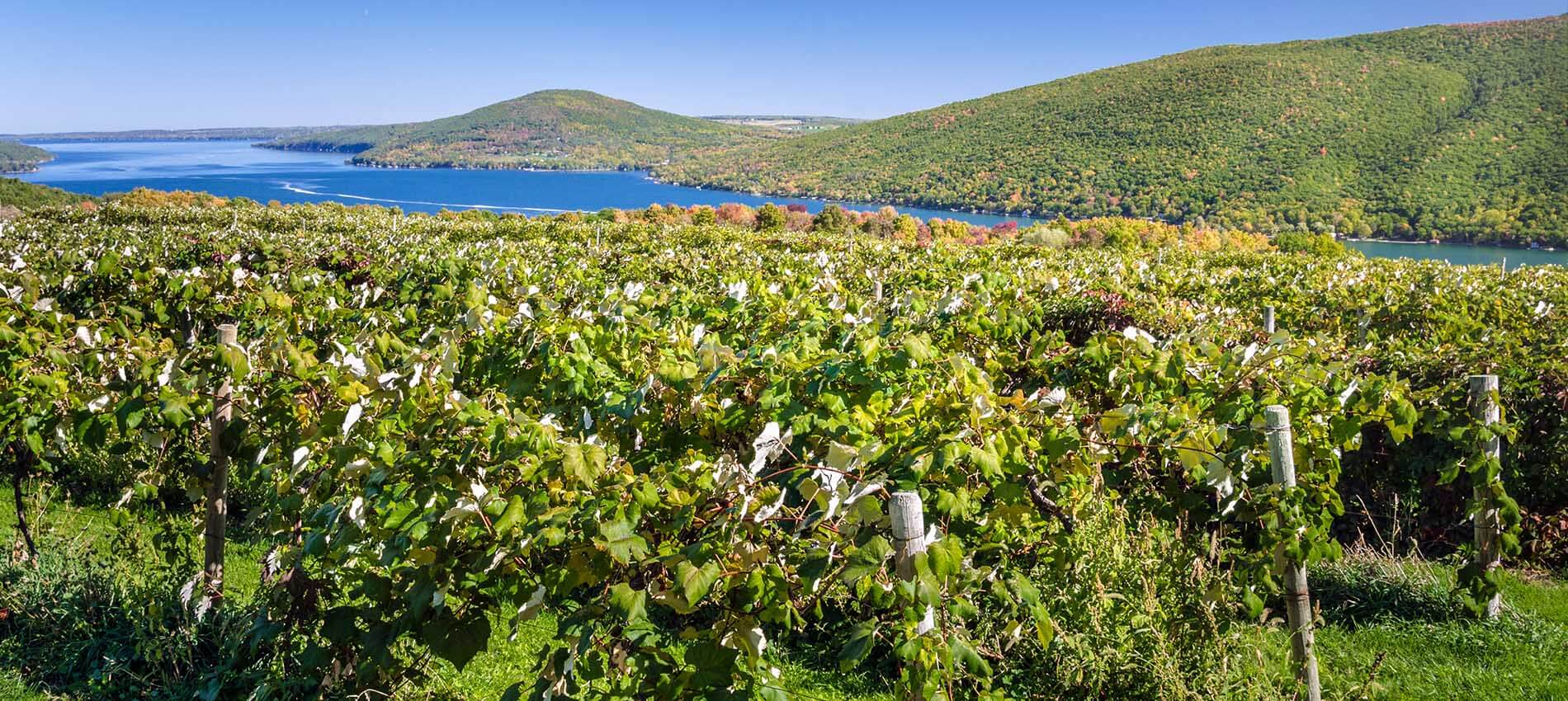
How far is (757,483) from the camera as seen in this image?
1706 mm

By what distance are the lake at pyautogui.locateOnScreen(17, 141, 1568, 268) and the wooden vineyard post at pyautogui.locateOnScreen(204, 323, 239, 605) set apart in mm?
52390

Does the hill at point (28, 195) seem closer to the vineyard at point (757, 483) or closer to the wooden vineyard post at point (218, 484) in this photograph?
the wooden vineyard post at point (218, 484)

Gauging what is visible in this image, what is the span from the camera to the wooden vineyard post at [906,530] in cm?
145

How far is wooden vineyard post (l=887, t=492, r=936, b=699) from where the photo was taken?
4.75 ft

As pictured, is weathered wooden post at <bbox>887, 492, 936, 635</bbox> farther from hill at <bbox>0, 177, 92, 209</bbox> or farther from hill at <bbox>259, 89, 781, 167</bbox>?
hill at <bbox>259, 89, 781, 167</bbox>

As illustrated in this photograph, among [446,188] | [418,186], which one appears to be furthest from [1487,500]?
[418,186]

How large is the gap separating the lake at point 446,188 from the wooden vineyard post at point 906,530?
51.9 meters

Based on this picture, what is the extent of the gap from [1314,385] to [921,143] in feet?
355

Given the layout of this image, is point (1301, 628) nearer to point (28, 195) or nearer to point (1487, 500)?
point (1487, 500)

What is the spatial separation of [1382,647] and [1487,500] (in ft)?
2.46

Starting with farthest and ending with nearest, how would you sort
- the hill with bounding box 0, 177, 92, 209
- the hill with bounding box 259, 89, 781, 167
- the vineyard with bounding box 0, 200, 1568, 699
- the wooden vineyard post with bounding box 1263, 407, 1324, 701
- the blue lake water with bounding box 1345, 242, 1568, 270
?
the hill with bounding box 259, 89, 781, 167, the blue lake water with bounding box 1345, 242, 1568, 270, the hill with bounding box 0, 177, 92, 209, the wooden vineyard post with bounding box 1263, 407, 1324, 701, the vineyard with bounding box 0, 200, 1568, 699

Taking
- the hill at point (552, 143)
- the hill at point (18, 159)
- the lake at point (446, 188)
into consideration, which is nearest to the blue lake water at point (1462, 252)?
the lake at point (446, 188)

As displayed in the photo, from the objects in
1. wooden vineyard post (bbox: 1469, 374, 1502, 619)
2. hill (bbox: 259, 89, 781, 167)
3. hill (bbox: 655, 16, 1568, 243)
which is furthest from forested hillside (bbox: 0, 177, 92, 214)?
hill (bbox: 259, 89, 781, 167)

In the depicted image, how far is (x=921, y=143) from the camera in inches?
4181
